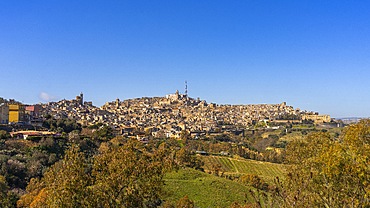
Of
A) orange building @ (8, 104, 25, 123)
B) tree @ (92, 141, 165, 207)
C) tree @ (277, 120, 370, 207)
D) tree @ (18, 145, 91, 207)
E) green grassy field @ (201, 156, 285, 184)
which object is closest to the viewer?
tree @ (277, 120, 370, 207)

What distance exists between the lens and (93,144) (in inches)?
1574

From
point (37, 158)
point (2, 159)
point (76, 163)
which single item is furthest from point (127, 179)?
point (37, 158)

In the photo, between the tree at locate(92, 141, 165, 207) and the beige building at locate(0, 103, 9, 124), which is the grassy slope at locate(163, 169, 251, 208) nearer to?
the tree at locate(92, 141, 165, 207)

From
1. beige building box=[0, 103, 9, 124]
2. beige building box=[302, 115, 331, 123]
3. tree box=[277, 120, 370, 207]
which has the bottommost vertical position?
tree box=[277, 120, 370, 207]

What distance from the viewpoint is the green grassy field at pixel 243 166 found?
46.2 metres

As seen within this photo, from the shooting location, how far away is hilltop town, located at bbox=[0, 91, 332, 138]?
9281 centimetres

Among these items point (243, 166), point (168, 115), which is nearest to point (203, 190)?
point (243, 166)

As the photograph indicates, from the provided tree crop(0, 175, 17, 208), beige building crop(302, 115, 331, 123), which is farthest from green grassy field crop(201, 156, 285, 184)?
beige building crop(302, 115, 331, 123)

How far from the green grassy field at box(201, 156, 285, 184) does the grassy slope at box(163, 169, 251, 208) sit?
13428 millimetres

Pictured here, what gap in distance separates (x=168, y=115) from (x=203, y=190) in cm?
12075

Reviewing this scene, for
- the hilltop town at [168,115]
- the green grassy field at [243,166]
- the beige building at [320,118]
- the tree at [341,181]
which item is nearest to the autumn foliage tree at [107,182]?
the tree at [341,181]

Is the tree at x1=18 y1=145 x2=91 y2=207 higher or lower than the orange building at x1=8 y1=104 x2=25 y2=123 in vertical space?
lower

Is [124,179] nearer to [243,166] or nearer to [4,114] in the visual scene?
[243,166]

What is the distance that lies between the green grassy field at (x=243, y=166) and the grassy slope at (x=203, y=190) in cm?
1343
